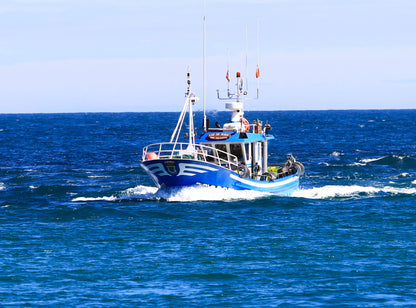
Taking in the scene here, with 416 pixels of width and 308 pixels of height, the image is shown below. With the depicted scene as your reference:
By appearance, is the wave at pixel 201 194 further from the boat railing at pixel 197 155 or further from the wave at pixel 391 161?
the wave at pixel 391 161

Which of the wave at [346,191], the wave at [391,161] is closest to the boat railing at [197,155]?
the wave at [346,191]

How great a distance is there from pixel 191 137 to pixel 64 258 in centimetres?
1307

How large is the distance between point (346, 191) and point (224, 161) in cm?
870

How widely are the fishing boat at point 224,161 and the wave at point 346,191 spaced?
1.18 meters

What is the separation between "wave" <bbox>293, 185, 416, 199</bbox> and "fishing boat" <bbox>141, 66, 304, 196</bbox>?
118 centimetres

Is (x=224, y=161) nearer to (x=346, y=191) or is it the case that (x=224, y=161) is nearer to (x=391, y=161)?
(x=346, y=191)

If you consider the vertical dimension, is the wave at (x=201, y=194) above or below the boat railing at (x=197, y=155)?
below

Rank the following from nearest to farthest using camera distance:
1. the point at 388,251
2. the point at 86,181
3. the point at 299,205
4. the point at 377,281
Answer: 1. the point at 377,281
2. the point at 388,251
3. the point at 299,205
4. the point at 86,181

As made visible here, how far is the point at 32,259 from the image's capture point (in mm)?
22984

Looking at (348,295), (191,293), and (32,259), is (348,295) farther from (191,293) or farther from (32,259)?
(32,259)

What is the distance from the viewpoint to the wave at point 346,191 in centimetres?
3831

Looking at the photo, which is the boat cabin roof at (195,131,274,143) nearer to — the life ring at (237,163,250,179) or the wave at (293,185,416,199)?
the life ring at (237,163,250,179)

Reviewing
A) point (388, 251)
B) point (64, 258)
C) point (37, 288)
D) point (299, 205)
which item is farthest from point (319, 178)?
point (37, 288)

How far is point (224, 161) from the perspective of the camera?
3531cm
